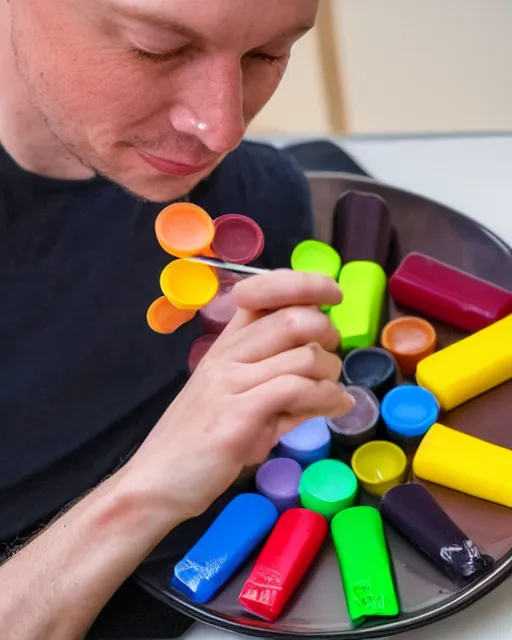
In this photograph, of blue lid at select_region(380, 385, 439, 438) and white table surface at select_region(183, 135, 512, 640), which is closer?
blue lid at select_region(380, 385, 439, 438)

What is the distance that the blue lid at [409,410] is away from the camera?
75cm

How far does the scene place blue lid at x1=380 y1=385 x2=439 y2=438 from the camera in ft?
2.45

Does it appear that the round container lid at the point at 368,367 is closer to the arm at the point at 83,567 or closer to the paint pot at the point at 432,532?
the paint pot at the point at 432,532

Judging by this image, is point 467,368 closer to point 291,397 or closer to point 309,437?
point 309,437

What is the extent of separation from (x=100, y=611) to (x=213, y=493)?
0.46 ft

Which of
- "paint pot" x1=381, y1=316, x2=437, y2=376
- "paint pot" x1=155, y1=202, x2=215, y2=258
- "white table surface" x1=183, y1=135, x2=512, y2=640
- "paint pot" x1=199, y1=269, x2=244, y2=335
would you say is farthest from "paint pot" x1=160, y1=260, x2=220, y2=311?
"white table surface" x1=183, y1=135, x2=512, y2=640

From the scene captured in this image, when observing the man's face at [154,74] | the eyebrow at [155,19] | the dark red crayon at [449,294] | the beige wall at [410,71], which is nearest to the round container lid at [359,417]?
the dark red crayon at [449,294]

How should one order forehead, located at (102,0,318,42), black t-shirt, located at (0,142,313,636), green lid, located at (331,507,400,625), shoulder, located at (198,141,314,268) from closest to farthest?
forehead, located at (102,0,318,42) < green lid, located at (331,507,400,625) < black t-shirt, located at (0,142,313,636) < shoulder, located at (198,141,314,268)

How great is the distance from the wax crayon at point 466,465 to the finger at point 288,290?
20 centimetres

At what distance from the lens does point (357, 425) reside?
761 millimetres

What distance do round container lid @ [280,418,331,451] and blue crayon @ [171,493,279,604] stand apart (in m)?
0.06

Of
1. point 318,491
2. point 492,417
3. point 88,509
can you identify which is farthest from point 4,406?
point 492,417

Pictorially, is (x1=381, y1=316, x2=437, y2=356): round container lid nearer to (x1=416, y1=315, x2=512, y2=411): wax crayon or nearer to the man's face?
(x1=416, y1=315, x2=512, y2=411): wax crayon

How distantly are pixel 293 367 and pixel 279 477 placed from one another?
0.20 meters
